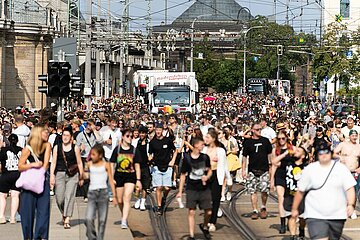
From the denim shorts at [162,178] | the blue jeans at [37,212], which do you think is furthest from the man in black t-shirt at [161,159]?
the blue jeans at [37,212]

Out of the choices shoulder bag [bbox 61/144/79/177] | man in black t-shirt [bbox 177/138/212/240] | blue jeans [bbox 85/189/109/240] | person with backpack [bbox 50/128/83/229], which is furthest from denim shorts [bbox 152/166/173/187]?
blue jeans [bbox 85/189/109/240]

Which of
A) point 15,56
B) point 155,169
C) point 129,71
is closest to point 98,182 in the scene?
point 155,169

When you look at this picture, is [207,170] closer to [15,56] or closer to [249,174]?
[249,174]

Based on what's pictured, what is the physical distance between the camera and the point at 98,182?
531 inches

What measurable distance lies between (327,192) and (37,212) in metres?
4.34

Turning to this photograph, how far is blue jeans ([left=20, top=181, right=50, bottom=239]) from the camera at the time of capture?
43.5 feet

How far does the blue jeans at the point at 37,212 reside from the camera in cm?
1325

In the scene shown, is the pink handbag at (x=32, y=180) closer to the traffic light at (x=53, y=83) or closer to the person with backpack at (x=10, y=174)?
the person with backpack at (x=10, y=174)

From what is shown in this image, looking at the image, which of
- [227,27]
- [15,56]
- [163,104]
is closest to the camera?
[163,104]

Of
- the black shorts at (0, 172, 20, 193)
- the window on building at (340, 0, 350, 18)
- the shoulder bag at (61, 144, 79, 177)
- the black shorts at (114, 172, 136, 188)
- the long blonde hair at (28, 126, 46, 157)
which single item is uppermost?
the window on building at (340, 0, 350, 18)

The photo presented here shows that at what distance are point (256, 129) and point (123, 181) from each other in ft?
10.9

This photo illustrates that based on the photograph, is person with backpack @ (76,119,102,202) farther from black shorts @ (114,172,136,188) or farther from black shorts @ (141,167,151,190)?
black shorts @ (114,172,136,188)

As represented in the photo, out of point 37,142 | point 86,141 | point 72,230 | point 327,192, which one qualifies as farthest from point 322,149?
point 86,141

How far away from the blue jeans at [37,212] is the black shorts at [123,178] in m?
2.63
